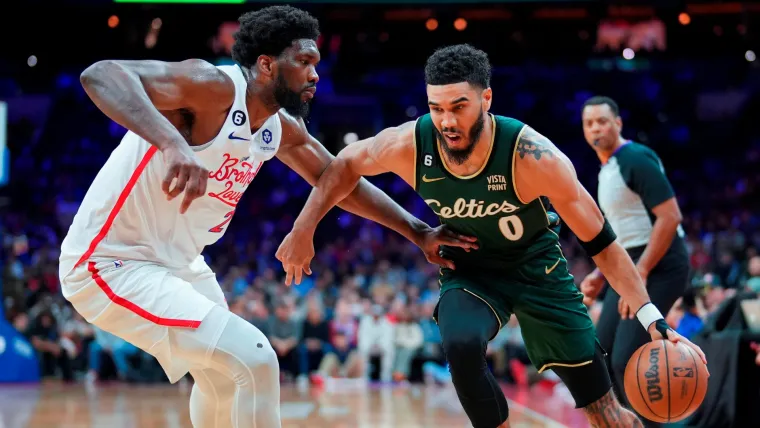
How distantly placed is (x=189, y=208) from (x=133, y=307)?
0.47 metres

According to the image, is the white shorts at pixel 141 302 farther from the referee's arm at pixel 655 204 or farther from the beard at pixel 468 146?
the referee's arm at pixel 655 204

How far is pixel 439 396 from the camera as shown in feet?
34.6

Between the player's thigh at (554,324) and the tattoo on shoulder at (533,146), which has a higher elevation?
the tattoo on shoulder at (533,146)

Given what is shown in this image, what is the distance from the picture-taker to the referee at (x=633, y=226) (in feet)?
17.1

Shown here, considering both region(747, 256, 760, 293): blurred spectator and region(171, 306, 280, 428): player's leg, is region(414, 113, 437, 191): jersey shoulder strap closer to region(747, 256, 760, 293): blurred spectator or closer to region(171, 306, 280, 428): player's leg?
region(171, 306, 280, 428): player's leg

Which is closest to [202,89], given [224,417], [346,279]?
[224,417]

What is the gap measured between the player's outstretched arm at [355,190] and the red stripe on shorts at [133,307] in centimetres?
75

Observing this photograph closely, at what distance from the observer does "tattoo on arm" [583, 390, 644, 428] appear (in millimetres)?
4055

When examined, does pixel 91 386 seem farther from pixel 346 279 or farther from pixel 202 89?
pixel 202 89

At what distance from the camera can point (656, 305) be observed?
17.6ft

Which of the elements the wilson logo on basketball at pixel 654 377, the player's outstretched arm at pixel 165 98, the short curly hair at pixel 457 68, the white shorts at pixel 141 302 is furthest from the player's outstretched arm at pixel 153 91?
the wilson logo on basketball at pixel 654 377

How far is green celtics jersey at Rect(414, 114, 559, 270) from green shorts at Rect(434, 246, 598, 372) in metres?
0.06

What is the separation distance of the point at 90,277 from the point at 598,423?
93.1 inches

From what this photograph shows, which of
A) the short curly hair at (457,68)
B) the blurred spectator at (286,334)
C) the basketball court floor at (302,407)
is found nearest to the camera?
the short curly hair at (457,68)
